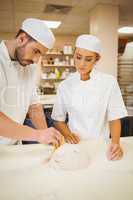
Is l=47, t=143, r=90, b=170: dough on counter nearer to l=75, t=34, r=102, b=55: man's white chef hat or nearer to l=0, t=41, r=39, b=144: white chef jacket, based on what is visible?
l=0, t=41, r=39, b=144: white chef jacket

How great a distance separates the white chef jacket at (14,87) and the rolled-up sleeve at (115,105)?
528mm

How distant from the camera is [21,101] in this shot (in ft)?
4.46

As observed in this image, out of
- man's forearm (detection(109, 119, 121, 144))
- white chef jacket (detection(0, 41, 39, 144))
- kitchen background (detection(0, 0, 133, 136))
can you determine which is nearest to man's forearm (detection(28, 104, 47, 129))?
white chef jacket (detection(0, 41, 39, 144))

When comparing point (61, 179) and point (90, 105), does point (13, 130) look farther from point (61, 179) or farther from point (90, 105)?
point (90, 105)

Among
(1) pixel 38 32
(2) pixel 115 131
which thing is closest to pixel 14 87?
(1) pixel 38 32

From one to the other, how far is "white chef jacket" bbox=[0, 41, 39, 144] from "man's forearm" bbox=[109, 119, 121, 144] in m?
0.57

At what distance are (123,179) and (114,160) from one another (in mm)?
186

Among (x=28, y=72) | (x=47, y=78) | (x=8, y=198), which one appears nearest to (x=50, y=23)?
(x=47, y=78)

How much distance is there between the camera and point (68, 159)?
0.97 m

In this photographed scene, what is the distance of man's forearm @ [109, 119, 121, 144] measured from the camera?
127cm

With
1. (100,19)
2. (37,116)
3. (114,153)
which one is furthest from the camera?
(100,19)

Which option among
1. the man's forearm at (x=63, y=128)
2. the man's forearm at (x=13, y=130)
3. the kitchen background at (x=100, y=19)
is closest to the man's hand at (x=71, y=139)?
the man's forearm at (x=63, y=128)

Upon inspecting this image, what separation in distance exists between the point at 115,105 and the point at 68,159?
2.15 ft

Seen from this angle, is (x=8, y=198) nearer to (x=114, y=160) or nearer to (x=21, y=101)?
(x=114, y=160)
